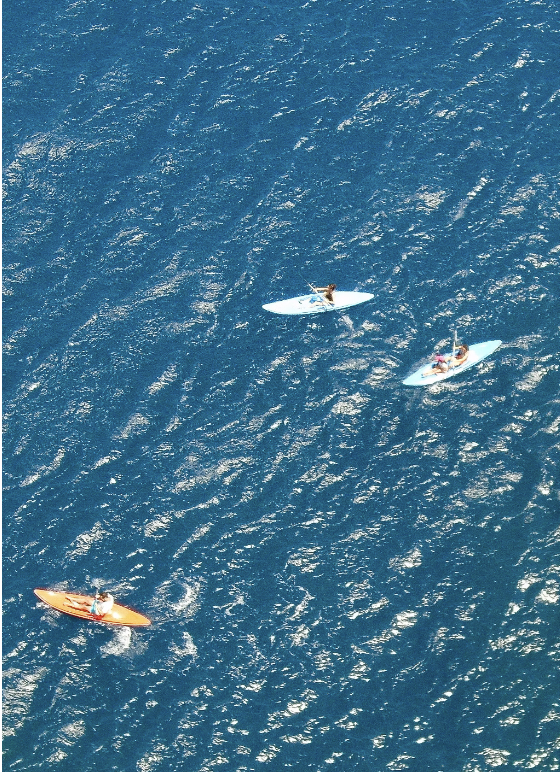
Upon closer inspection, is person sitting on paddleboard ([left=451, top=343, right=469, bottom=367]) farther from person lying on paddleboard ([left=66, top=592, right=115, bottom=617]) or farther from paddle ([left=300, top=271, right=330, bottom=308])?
person lying on paddleboard ([left=66, top=592, right=115, bottom=617])

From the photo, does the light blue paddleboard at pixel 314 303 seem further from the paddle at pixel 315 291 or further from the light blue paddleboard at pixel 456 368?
the light blue paddleboard at pixel 456 368

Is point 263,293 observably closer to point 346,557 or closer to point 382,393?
point 382,393

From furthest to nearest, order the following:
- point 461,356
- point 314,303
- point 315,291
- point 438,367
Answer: point 315,291 → point 314,303 → point 461,356 → point 438,367

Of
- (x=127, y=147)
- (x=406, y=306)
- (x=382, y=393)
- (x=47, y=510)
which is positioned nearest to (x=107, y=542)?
(x=47, y=510)

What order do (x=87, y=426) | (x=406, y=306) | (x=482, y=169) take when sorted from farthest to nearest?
(x=482, y=169) < (x=406, y=306) < (x=87, y=426)

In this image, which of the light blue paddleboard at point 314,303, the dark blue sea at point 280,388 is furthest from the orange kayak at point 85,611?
the light blue paddleboard at point 314,303

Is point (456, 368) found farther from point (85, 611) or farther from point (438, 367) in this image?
point (85, 611)

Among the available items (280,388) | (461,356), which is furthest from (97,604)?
(461,356)
